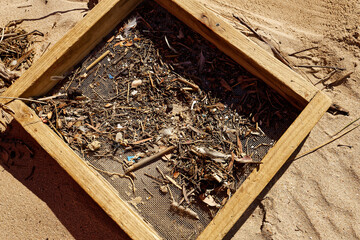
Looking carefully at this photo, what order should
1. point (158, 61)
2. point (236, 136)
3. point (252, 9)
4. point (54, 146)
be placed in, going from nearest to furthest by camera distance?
1. point (54, 146)
2. point (236, 136)
3. point (158, 61)
4. point (252, 9)

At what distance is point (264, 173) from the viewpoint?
130 centimetres

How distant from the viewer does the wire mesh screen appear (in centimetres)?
145

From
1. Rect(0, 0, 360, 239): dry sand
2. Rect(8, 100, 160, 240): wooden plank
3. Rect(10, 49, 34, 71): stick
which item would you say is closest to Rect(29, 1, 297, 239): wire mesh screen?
Rect(8, 100, 160, 240): wooden plank

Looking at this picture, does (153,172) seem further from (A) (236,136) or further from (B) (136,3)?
(B) (136,3)

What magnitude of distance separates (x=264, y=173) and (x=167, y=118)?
2.01 feet

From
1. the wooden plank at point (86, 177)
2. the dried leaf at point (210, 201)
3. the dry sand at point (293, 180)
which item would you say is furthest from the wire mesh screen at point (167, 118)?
the dry sand at point (293, 180)

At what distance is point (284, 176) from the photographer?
1.65 metres

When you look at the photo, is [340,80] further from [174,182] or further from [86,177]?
[86,177]

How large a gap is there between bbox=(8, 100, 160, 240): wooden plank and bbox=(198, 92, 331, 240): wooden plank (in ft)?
1.04

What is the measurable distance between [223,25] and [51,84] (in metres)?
1.03

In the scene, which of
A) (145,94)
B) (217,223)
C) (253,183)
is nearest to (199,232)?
(217,223)

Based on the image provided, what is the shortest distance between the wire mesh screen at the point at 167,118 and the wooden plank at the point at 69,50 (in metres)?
0.07

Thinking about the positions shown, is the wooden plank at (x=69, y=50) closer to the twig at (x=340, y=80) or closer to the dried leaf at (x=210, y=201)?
the dried leaf at (x=210, y=201)

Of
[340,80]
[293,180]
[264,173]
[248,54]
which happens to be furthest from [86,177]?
[340,80]
